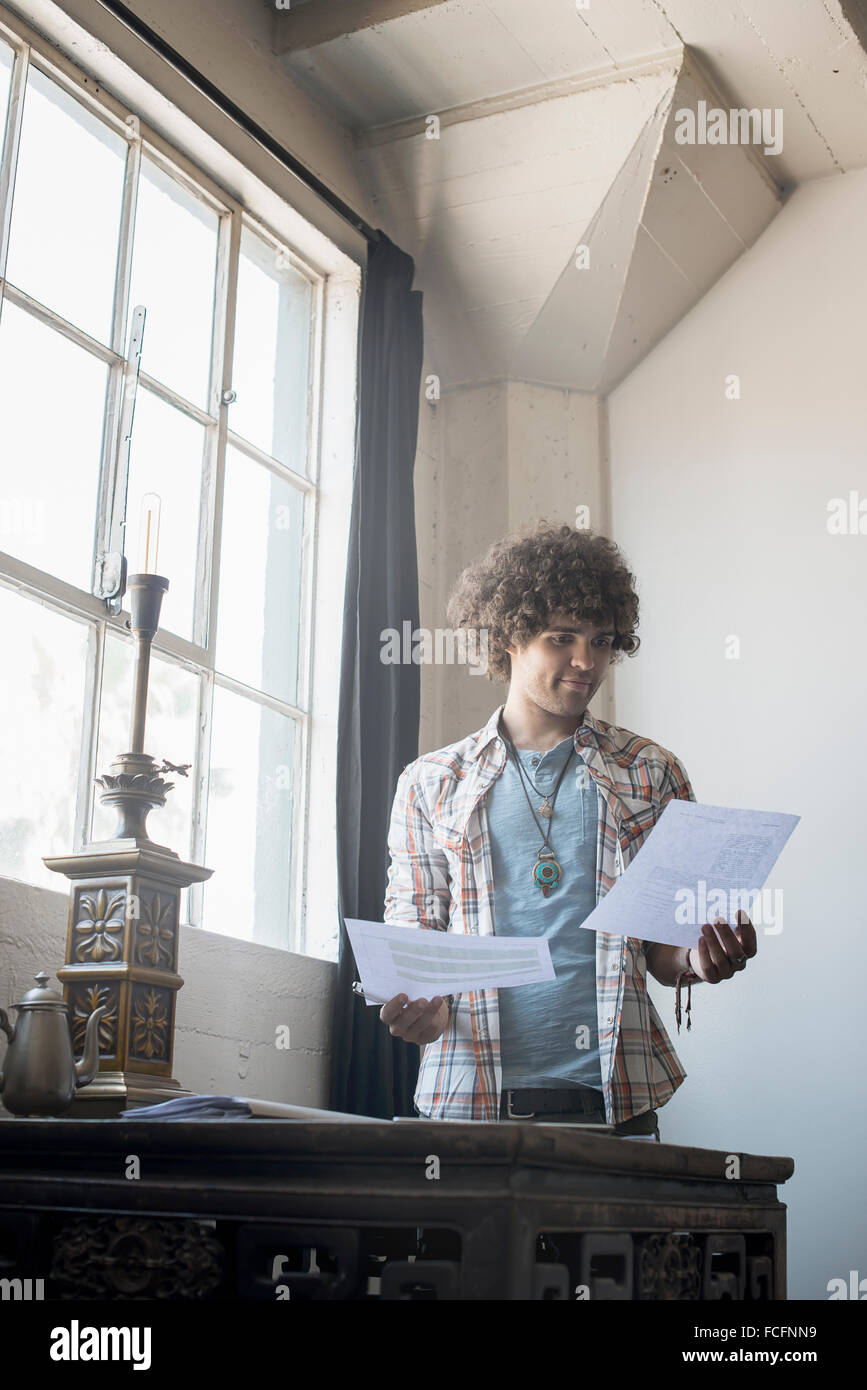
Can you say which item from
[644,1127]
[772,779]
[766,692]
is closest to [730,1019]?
[772,779]

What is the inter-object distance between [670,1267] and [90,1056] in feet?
2.91

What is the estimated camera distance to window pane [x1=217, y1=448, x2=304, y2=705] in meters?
3.12

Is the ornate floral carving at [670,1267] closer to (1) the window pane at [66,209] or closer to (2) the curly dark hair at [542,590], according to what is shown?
(2) the curly dark hair at [542,590]

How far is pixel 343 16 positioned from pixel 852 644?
6.36 ft

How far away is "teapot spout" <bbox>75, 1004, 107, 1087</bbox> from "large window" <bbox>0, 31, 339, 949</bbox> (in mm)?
576

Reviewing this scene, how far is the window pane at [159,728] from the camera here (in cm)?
262

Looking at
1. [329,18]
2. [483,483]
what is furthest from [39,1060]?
[329,18]

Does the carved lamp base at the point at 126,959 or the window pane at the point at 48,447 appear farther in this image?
the window pane at the point at 48,447

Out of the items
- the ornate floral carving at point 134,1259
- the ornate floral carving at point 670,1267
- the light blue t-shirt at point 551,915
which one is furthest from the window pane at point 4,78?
the ornate floral carving at point 670,1267

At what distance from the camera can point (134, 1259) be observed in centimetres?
123

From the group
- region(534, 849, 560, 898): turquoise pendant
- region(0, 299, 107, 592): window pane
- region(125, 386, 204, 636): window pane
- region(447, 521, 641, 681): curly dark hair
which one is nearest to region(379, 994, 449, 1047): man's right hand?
region(534, 849, 560, 898): turquoise pendant

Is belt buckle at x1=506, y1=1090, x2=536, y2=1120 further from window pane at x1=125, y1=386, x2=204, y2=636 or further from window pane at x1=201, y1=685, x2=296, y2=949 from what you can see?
window pane at x1=125, y1=386, x2=204, y2=636

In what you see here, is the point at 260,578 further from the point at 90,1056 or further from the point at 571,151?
the point at 90,1056

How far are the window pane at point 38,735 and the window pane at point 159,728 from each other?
65mm
